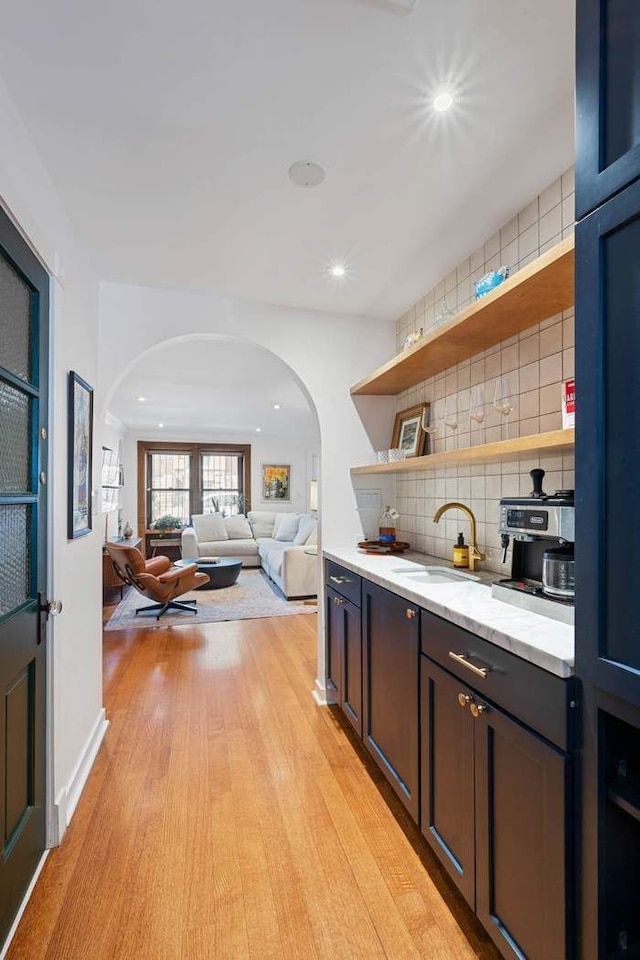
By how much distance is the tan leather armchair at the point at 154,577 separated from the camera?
4297 millimetres

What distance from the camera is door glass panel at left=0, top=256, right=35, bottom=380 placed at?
4.24 ft

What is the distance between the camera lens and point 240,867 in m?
1.54

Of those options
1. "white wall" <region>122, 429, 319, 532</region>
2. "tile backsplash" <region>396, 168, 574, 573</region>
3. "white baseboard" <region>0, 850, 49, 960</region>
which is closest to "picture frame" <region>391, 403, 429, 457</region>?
"tile backsplash" <region>396, 168, 574, 573</region>

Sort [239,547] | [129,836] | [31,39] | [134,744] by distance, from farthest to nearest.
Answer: [239,547] → [134,744] → [129,836] → [31,39]

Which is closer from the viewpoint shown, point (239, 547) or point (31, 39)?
point (31, 39)

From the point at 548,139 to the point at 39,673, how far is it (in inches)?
98.3

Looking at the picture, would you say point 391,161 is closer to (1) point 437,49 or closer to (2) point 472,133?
(2) point 472,133

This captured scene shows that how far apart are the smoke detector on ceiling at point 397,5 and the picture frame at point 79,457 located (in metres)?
1.58

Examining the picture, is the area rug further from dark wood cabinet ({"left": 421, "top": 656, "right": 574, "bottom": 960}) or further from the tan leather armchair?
dark wood cabinet ({"left": 421, "top": 656, "right": 574, "bottom": 960})

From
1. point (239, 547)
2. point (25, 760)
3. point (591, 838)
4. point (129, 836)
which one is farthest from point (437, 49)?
point (239, 547)

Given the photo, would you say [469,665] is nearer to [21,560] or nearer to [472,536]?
[472,536]

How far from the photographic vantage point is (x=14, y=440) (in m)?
1.37

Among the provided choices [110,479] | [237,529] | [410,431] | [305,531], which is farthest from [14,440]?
[237,529]

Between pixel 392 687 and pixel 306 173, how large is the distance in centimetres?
200
